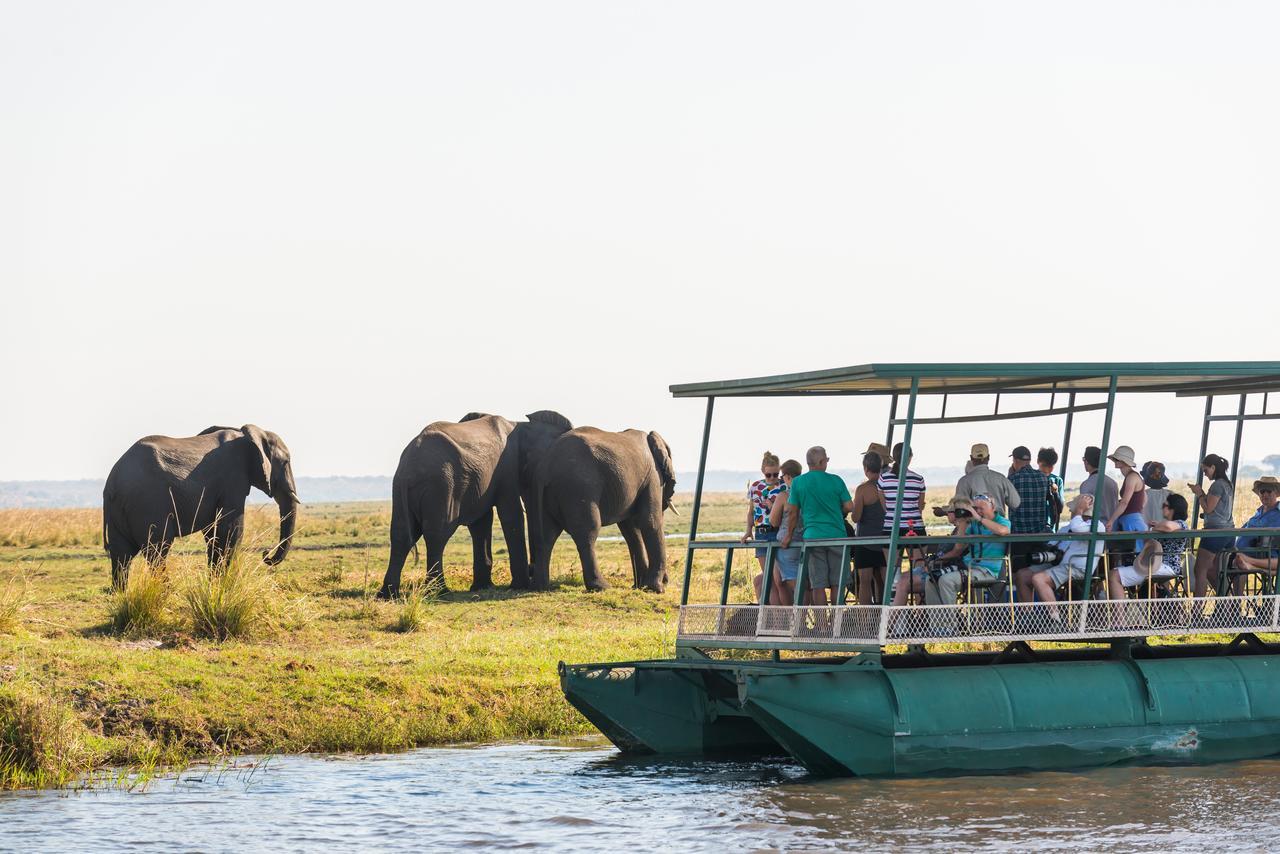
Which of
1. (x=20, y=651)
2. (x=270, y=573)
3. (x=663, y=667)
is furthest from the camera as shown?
(x=270, y=573)

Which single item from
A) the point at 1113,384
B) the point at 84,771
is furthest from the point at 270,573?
the point at 1113,384

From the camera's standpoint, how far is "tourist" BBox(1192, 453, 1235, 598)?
1659cm

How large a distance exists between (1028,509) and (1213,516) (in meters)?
2.47

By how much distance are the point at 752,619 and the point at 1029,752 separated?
2.55 meters

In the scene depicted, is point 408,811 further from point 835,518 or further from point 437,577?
point 437,577

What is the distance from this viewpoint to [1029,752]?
14852 mm

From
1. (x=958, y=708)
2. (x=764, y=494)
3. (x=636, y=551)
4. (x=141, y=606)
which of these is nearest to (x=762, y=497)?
(x=764, y=494)

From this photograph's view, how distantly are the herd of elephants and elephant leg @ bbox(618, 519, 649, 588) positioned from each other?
0.02 m

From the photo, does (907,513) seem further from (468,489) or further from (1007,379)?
(468,489)

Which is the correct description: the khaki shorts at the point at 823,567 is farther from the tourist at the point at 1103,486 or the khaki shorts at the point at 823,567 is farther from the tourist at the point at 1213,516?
the tourist at the point at 1213,516

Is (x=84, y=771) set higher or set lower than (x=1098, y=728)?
lower

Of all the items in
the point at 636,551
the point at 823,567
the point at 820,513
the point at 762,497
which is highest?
the point at 762,497

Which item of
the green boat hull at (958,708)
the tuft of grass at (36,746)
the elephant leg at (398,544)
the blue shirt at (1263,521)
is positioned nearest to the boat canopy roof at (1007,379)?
the blue shirt at (1263,521)

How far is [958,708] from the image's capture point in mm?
14672
